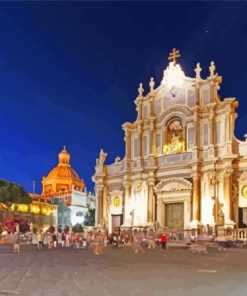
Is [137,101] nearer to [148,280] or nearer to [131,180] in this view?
[131,180]

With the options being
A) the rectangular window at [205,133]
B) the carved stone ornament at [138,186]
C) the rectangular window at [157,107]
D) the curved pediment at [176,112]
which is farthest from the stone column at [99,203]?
the rectangular window at [205,133]

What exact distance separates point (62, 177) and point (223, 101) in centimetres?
7656

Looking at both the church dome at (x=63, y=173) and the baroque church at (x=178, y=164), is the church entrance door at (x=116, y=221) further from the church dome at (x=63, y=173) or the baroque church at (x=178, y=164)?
the church dome at (x=63, y=173)

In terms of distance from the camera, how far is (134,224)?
45156 millimetres

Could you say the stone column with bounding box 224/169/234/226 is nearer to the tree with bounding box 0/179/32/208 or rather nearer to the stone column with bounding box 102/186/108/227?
the stone column with bounding box 102/186/108/227

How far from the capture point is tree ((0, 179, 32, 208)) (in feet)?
225

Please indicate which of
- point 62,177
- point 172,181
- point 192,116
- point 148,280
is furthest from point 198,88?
point 62,177

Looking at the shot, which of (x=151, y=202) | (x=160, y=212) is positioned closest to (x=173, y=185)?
(x=151, y=202)

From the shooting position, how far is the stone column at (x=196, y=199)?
132 feet

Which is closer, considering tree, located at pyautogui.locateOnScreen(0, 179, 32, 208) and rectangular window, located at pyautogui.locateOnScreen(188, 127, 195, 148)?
rectangular window, located at pyautogui.locateOnScreen(188, 127, 195, 148)

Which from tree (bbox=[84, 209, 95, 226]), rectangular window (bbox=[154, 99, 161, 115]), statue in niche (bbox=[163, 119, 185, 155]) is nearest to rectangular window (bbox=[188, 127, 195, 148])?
statue in niche (bbox=[163, 119, 185, 155])

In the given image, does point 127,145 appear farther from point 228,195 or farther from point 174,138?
point 228,195

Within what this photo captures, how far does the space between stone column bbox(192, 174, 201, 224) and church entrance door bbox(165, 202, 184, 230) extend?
236cm

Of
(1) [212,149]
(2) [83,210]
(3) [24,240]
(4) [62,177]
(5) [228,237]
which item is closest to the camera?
(5) [228,237]
